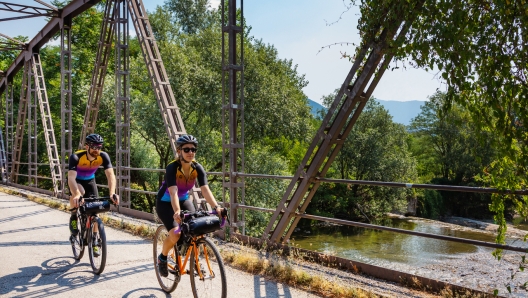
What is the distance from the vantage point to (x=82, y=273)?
6.52 metres

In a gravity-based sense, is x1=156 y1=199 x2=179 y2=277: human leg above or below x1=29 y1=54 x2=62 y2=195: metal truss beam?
below

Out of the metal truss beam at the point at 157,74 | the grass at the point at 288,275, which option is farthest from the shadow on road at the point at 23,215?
the grass at the point at 288,275

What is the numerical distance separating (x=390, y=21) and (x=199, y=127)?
23.0 metres

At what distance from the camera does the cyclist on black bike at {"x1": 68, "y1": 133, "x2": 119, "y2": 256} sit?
6738mm

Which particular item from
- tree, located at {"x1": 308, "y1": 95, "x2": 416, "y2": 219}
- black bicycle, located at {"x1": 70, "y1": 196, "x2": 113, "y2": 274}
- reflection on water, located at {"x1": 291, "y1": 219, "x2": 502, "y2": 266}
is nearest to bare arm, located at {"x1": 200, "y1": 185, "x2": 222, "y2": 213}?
black bicycle, located at {"x1": 70, "y1": 196, "x2": 113, "y2": 274}

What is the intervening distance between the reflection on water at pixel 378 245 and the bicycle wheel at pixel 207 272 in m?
18.6

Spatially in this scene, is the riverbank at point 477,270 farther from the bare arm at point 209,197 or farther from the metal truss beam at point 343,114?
the bare arm at point 209,197

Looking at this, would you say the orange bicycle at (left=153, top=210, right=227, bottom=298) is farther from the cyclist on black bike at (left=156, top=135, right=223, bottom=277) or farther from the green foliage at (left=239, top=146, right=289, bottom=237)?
the green foliage at (left=239, top=146, right=289, bottom=237)

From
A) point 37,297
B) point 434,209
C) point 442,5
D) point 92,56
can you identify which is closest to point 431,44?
point 442,5

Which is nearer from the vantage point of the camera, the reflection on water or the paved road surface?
the paved road surface

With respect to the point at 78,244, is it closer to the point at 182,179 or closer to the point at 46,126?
the point at 182,179

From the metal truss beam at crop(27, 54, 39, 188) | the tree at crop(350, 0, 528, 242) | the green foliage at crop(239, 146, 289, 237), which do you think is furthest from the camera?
the green foliage at crop(239, 146, 289, 237)

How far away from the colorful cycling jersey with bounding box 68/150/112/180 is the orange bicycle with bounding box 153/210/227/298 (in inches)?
94.9

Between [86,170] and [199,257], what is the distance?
10.5 feet
